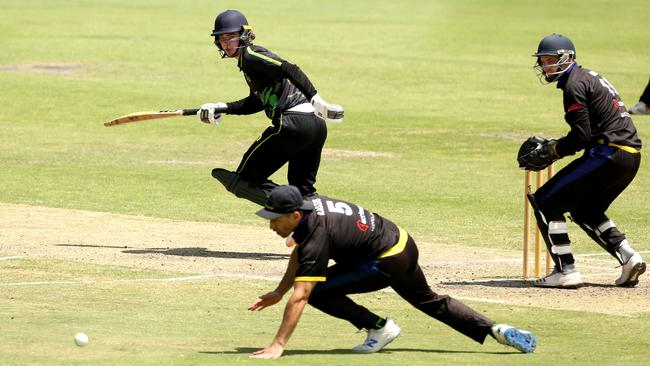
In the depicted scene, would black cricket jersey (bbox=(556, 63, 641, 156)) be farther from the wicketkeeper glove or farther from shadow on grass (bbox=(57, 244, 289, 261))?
shadow on grass (bbox=(57, 244, 289, 261))

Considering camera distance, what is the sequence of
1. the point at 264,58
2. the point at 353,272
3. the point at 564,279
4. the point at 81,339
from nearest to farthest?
the point at 81,339 < the point at 353,272 < the point at 564,279 < the point at 264,58

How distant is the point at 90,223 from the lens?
15930mm

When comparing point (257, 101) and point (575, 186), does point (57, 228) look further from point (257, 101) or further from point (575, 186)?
point (575, 186)

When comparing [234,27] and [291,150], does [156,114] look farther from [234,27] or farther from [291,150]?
[291,150]

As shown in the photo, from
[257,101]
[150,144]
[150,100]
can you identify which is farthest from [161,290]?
[150,100]

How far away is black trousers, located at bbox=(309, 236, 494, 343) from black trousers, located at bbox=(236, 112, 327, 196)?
384 cm

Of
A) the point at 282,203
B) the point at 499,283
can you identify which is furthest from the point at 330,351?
the point at 499,283

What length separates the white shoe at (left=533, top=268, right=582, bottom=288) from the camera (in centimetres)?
1207

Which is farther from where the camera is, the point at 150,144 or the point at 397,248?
the point at 150,144

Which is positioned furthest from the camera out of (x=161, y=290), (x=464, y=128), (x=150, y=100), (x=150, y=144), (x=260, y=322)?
(x=150, y=100)

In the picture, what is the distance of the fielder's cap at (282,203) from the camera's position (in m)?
8.81

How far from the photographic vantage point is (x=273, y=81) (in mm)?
13188

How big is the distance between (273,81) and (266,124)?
13797 mm

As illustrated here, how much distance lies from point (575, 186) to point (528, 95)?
1933 centimetres
